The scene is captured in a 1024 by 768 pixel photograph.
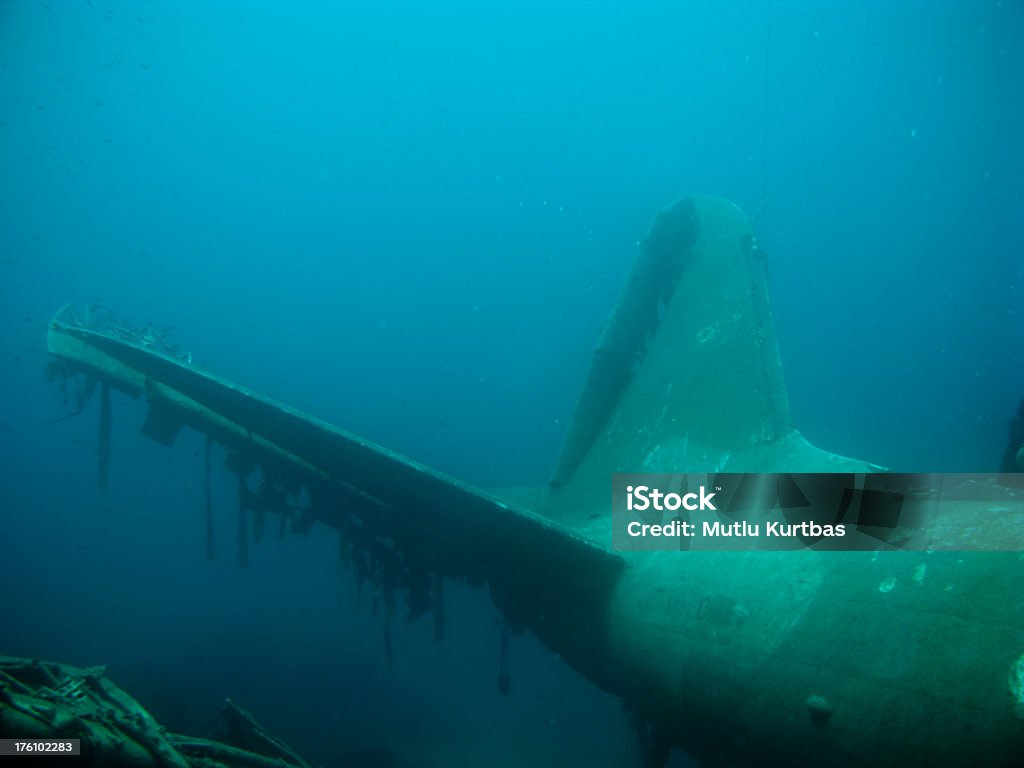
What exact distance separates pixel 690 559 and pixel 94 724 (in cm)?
395

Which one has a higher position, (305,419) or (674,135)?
(674,135)

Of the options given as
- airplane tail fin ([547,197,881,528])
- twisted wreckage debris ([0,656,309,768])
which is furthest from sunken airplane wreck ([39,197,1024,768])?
twisted wreckage debris ([0,656,309,768])

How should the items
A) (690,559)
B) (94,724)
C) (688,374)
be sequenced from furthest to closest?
(688,374) < (690,559) < (94,724)

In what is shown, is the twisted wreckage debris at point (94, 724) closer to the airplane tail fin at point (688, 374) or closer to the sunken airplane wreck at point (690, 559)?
the sunken airplane wreck at point (690, 559)

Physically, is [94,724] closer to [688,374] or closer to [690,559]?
[690,559]

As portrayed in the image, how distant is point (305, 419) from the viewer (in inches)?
170

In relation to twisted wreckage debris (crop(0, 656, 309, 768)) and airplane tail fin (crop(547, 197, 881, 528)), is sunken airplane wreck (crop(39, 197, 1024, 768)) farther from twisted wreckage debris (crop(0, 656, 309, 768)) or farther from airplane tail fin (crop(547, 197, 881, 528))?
twisted wreckage debris (crop(0, 656, 309, 768))

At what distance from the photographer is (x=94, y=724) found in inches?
126

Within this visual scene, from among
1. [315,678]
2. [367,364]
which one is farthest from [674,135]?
[315,678]

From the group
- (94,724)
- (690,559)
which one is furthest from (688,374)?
(94,724)

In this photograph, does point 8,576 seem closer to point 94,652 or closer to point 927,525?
point 94,652

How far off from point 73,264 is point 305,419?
132m

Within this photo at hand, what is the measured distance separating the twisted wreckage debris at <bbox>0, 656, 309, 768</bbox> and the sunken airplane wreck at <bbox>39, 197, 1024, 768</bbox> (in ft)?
6.33

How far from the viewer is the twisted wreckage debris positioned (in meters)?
2.80
